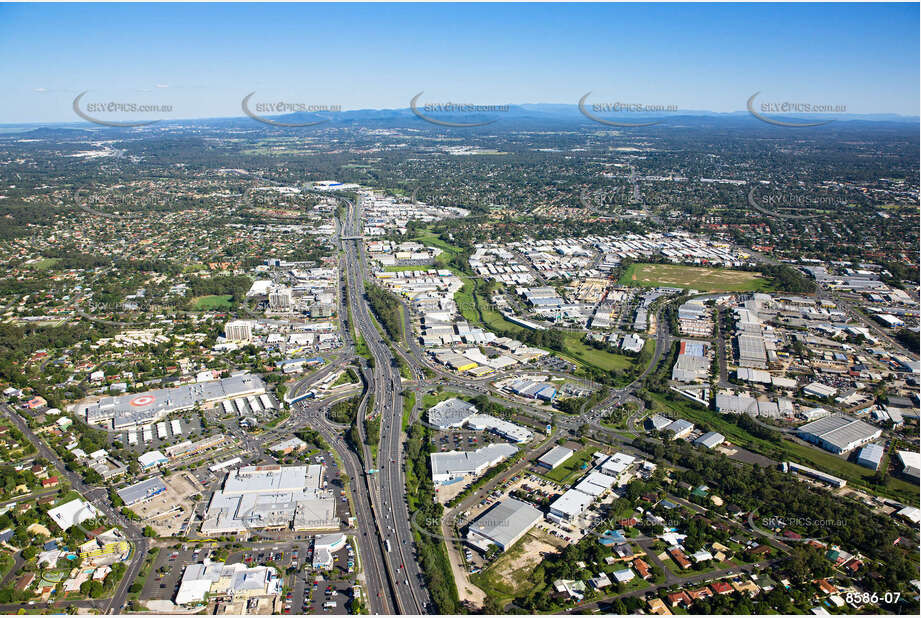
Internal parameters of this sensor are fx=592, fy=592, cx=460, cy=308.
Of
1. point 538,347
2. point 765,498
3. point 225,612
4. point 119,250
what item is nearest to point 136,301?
point 119,250

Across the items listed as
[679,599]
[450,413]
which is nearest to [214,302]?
[450,413]

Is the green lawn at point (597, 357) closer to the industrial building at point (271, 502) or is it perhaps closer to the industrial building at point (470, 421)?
the industrial building at point (470, 421)

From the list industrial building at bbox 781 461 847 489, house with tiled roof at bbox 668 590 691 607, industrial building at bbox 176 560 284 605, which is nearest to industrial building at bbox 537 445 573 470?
house with tiled roof at bbox 668 590 691 607

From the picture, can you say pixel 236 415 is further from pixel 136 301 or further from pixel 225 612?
pixel 136 301

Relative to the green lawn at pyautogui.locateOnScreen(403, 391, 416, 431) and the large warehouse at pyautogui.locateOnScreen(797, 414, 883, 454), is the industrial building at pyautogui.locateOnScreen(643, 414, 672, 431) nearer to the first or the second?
the large warehouse at pyautogui.locateOnScreen(797, 414, 883, 454)

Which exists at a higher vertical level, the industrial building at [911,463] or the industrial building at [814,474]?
the industrial building at [911,463]

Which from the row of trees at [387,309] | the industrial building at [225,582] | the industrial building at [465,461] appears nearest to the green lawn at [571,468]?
the industrial building at [465,461]
